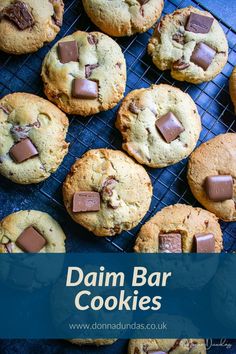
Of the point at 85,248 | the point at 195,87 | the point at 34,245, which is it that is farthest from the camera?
the point at 195,87

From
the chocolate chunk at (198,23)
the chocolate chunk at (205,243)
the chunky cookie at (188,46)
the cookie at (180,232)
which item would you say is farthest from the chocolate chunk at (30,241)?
the chocolate chunk at (198,23)

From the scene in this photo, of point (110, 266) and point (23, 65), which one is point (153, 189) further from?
point (23, 65)

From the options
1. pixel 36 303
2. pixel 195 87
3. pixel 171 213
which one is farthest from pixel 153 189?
pixel 36 303

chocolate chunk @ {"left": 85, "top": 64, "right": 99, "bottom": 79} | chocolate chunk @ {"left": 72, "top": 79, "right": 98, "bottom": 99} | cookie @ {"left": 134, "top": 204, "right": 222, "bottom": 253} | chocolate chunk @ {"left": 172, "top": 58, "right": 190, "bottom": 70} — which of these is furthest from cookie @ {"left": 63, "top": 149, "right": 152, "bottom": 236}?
chocolate chunk @ {"left": 172, "top": 58, "right": 190, "bottom": 70}

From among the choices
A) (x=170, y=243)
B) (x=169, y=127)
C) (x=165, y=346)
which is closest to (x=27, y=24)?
(x=169, y=127)

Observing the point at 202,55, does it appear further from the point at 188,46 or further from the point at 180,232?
the point at 180,232

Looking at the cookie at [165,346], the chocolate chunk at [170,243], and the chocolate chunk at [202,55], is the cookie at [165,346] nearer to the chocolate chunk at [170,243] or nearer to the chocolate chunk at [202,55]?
the chocolate chunk at [170,243]

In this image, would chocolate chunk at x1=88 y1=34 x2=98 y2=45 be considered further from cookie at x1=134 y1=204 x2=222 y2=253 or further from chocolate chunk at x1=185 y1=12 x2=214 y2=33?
cookie at x1=134 y1=204 x2=222 y2=253
